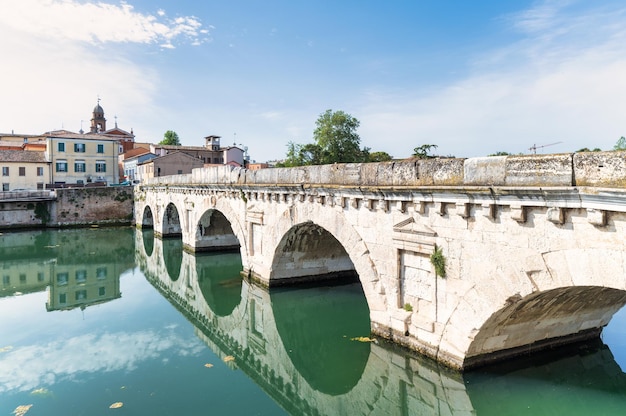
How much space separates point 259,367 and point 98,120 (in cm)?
7102

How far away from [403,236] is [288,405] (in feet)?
13.0

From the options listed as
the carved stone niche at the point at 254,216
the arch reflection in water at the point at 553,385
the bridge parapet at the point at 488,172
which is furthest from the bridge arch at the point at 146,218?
the arch reflection in water at the point at 553,385

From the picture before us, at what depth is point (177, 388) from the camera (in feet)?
29.4

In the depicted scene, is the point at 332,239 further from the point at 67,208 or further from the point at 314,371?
the point at 67,208

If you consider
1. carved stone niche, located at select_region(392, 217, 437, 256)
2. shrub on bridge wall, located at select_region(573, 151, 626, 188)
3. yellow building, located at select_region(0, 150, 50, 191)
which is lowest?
carved stone niche, located at select_region(392, 217, 437, 256)

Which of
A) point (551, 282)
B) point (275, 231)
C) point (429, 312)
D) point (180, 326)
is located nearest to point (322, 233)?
point (275, 231)

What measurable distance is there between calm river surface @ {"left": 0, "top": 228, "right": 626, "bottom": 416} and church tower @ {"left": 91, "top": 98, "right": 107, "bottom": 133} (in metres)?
59.6

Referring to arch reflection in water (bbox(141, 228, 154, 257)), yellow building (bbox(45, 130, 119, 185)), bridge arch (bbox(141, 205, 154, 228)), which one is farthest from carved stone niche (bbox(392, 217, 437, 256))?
yellow building (bbox(45, 130, 119, 185))

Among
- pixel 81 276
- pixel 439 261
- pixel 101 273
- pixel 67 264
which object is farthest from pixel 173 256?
pixel 439 261

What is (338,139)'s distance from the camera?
55.7 meters

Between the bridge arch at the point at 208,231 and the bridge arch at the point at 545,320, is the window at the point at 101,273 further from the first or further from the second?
the bridge arch at the point at 545,320

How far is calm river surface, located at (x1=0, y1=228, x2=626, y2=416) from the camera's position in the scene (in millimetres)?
8125

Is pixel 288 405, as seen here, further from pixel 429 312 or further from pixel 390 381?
pixel 429 312

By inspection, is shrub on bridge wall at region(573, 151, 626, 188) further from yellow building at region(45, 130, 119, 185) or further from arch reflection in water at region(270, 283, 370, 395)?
yellow building at region(45, 130, 119, 185)
